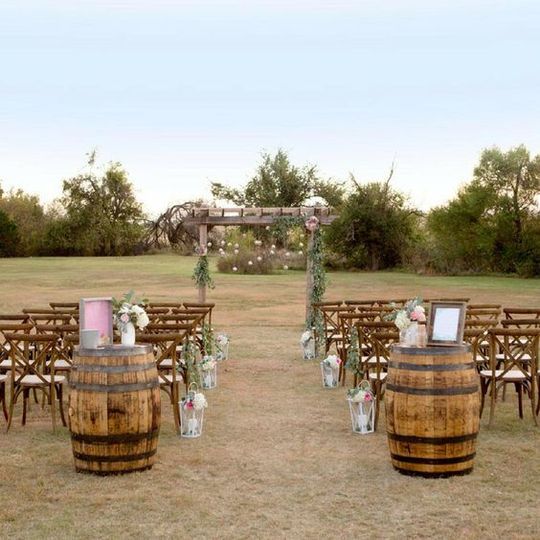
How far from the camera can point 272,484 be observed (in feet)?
20.1

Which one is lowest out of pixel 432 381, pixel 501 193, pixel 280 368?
pixel 280 368

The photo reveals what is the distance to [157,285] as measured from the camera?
34.0m

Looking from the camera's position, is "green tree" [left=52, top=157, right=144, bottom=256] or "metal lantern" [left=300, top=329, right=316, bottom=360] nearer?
"metal lantern" [left=300, top=329, right=316, bottom=360]

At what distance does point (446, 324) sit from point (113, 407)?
2.57 m

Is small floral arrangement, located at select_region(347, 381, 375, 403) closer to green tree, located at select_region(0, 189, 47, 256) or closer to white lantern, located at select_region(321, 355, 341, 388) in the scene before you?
white lantern, located at select_region(321, 355, 341, 388)

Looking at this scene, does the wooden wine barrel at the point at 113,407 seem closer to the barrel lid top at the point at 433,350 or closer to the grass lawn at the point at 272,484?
the grass lawn at the point at 272,484

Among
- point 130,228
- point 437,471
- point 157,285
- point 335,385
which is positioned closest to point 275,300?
point 157,285

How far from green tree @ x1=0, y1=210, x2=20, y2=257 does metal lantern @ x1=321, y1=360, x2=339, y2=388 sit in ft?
190

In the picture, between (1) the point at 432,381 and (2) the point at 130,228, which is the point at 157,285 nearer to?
(1) the point at 432,381

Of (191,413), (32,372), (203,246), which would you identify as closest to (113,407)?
(191,413)

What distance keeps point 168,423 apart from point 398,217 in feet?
131

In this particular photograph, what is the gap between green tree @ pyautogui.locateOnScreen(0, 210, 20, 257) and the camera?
6481 centimetres

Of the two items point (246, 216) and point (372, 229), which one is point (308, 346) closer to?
point (246, 216)

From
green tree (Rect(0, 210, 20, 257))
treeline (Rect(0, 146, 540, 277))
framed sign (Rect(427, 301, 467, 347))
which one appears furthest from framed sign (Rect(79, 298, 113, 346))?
green tree (Rect(0, 210, 20, 257))
